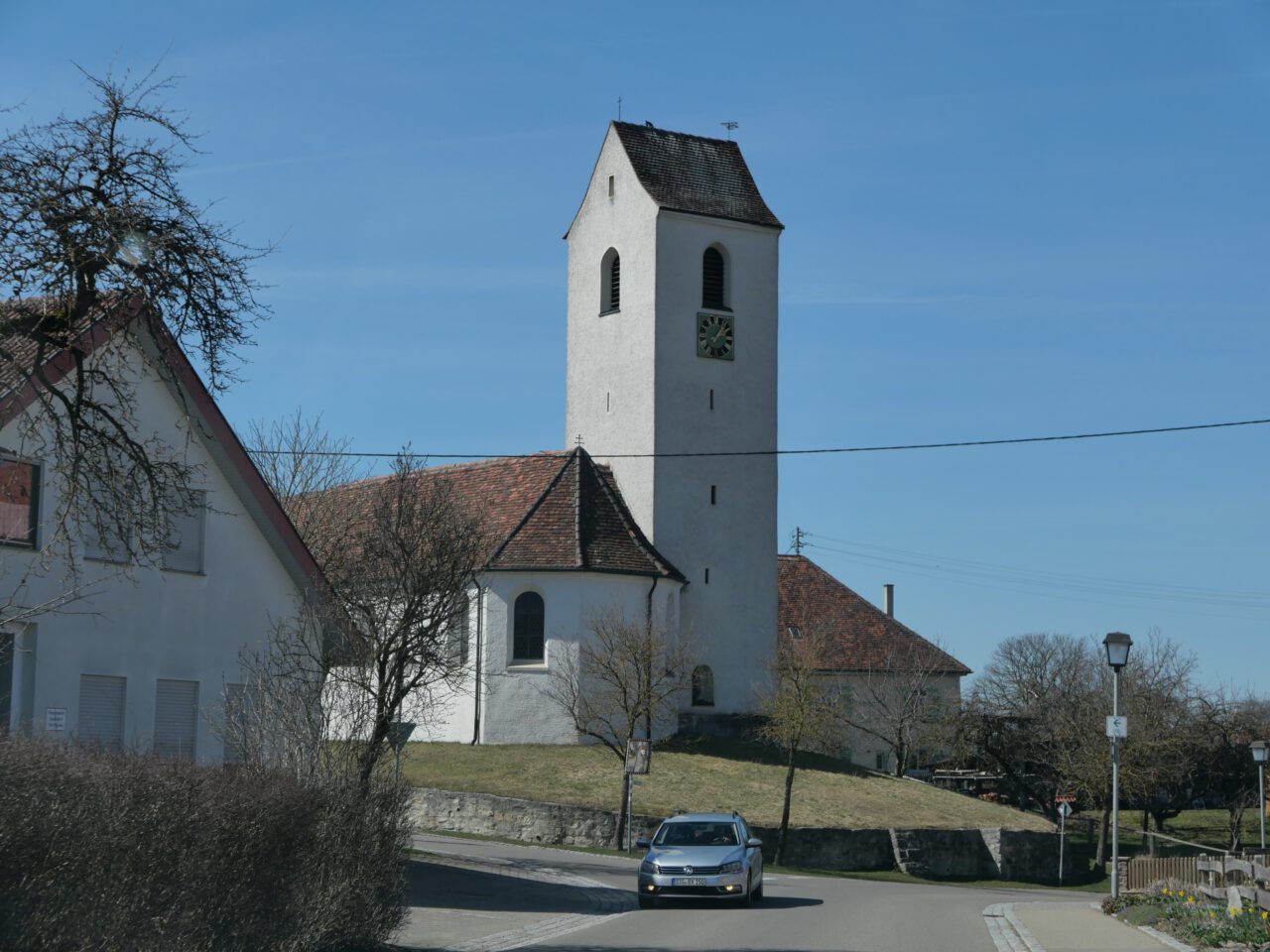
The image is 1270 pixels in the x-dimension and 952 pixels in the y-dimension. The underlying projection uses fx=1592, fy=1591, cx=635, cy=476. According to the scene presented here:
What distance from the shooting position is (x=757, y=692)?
48.6 m

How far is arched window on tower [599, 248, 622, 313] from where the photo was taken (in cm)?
5162

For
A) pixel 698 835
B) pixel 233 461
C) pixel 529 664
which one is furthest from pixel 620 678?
pixel 233 461

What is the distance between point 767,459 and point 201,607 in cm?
3109

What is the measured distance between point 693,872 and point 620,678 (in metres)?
17.5

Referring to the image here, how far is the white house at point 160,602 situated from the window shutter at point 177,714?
18 mm

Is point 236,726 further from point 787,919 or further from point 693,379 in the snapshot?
point 693,379

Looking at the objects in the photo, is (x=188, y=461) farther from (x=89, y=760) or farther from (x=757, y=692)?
(x=757, y=692)

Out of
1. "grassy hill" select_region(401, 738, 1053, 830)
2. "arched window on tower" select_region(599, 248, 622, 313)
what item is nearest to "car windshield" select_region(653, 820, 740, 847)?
"grassy hill" select_region(401, 738, 1053, 830)

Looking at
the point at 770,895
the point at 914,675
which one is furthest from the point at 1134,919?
the point at 914,675

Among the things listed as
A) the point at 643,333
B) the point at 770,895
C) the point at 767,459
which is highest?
the point at 643,333

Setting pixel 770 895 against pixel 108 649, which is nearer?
pixel 108 649

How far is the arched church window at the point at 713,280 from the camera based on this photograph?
50.7 m

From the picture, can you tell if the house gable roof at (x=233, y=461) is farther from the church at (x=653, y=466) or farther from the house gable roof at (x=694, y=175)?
the house gable roof at (x=694, y=175)

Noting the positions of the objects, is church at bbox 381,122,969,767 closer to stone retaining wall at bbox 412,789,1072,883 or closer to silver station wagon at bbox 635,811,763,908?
stone retaining wall at bbox 412,789,1072,883
